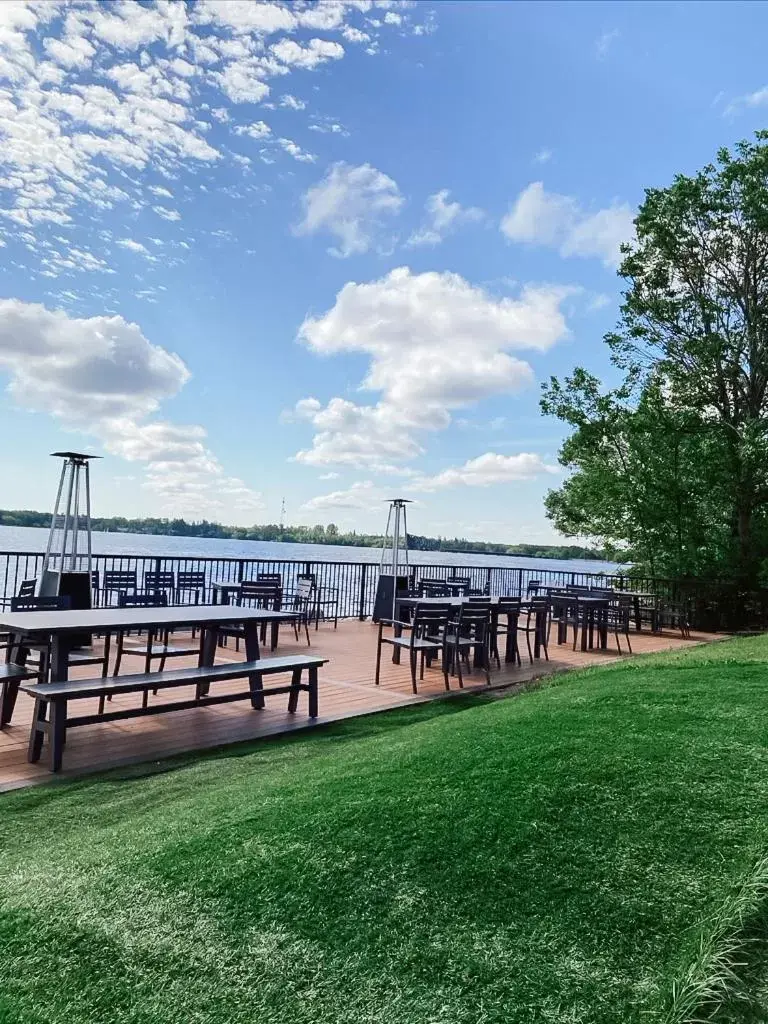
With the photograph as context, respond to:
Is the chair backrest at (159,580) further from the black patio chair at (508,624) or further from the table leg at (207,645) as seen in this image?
the black patio chair at (508,624)

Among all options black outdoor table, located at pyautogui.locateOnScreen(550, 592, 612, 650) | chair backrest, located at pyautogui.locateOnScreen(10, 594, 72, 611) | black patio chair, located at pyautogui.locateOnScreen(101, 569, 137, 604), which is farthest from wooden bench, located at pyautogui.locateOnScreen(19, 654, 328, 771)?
black outdoor table, located at pyautogui.locateOnScreen(550, 592, 612, 650)

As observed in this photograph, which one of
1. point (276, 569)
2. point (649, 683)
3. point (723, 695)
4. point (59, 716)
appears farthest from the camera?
point (276, 569)

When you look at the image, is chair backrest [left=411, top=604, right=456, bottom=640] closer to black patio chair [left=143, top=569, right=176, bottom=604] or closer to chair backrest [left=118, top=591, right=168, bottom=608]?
chair backrest [left=118, top=591, right=168, bottom=608]

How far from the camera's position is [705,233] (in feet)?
52.9

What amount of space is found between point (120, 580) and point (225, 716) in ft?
18.4

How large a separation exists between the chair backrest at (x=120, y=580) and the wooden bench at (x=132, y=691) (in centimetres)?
497

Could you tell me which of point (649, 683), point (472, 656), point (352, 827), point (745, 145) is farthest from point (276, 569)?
point (745, 145)

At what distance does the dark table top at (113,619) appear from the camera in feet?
15.6

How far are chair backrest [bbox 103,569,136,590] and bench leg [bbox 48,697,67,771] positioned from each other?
21.3 feet

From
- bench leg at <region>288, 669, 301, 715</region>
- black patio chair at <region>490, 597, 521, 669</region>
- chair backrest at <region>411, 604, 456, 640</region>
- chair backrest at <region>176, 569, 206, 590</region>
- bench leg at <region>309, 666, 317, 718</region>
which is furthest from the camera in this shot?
chair backrest at <region>176, 569, 206, 590</region>

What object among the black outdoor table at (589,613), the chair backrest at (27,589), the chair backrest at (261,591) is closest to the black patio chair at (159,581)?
the chair backrest at (261,591)

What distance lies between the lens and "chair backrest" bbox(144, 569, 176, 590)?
416 inches

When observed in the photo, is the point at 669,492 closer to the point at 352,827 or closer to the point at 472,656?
the point at 472,656

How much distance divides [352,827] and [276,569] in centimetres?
1157
